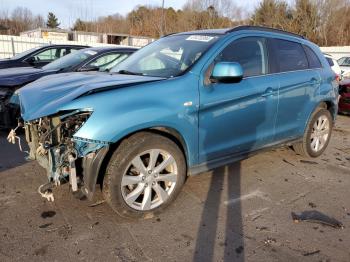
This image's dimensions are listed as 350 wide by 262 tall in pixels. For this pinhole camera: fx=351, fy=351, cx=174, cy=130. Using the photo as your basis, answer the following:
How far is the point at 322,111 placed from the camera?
5199 millimetres

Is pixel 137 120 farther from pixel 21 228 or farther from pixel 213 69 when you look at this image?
pixel 21 228

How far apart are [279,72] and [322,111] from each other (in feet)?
4.40

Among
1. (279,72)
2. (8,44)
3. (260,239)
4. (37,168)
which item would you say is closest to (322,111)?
(279,72)

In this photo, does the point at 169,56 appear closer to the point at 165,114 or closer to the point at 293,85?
the point at 165,114

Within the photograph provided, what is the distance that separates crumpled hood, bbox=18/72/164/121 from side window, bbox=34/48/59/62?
5.44 meters

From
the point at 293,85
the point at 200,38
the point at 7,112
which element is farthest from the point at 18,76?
the point at 293,85

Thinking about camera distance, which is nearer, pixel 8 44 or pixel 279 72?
pixel 279 72

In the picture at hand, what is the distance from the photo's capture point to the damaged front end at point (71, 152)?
9.54 feet

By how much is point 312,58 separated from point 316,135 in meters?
1.14

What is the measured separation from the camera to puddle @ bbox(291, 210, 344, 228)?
336 centimetres

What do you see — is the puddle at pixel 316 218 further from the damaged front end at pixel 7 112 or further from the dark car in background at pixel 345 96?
the dark car in background at pixel 345 96

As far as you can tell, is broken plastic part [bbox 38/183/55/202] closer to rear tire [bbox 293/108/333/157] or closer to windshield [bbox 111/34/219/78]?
windshield [bbox 111/34/219/78]

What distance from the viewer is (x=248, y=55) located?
4.01 m

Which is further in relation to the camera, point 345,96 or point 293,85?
point 345,96
